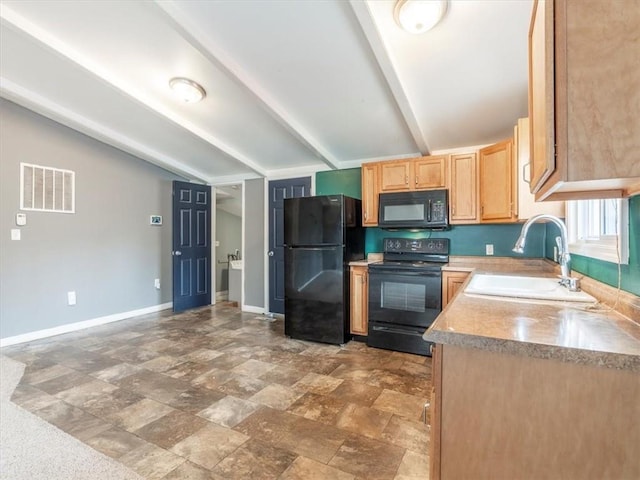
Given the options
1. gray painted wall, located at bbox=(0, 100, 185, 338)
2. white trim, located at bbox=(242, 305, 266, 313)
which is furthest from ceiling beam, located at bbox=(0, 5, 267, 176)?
white trim, located at bbox=(242, 305, 266, 313)

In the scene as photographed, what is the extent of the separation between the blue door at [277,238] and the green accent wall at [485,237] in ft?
1.88

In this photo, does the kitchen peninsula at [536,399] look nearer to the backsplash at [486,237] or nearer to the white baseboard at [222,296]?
the backsplash at [486,237]

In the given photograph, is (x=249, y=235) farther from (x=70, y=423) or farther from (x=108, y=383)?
(x=70, y=423)

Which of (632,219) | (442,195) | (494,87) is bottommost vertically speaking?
(632,219)

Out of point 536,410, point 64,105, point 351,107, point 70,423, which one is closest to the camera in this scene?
point 536,410

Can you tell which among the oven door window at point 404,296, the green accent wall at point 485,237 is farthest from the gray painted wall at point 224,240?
the oven door window at point 404,296

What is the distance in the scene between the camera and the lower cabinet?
77 centimetres

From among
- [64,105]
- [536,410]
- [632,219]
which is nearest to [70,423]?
[536,410]

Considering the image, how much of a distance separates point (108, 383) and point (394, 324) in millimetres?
2646

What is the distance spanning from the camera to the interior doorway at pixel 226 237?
6.18m

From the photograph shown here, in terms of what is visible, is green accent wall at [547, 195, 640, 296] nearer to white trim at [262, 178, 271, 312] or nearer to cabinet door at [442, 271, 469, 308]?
cabinet door at [442, 271, 469, 308]

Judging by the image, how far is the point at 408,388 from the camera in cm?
254

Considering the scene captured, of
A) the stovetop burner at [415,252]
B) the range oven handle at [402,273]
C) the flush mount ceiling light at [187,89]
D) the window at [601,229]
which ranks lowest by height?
the range oven handle at [402,273]

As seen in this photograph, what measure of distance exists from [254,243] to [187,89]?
2.66m
